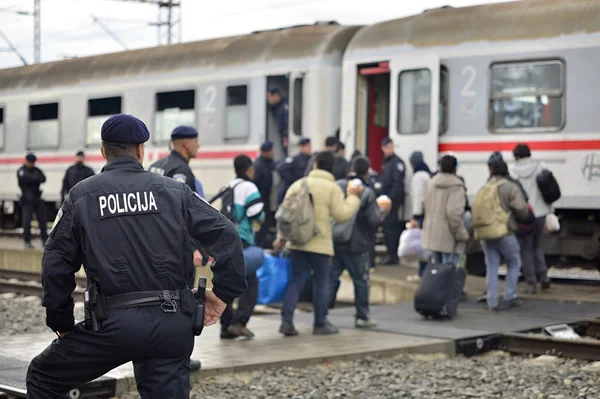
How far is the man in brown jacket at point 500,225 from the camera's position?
11961 millimetres

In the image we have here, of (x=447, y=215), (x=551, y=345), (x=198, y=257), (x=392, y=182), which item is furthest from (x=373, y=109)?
(x=198, y=257)

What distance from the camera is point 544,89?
14.7 meters

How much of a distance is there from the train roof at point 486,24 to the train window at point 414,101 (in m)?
0.46

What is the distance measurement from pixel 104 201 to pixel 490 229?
772cm

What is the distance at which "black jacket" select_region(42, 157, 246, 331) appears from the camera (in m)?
4.67

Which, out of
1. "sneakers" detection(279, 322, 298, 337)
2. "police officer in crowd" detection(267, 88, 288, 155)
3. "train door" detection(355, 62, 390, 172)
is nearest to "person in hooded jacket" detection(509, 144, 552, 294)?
"sneakers" detection(279, 322, 298, 337)

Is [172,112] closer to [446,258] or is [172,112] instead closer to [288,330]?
[446,258]

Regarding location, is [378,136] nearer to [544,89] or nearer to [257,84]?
[257,84]

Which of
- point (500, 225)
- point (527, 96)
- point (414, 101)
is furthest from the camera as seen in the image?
point (414, 101)

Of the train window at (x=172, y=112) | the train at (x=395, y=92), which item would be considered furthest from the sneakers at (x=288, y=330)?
the train window at (x=172, y=112)

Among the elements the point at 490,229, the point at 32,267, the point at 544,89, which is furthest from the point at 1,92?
the point at 490,229

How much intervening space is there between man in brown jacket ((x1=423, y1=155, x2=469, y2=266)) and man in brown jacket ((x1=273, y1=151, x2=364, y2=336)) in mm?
1419

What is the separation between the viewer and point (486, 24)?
15344mm

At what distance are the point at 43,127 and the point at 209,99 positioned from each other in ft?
19.2
